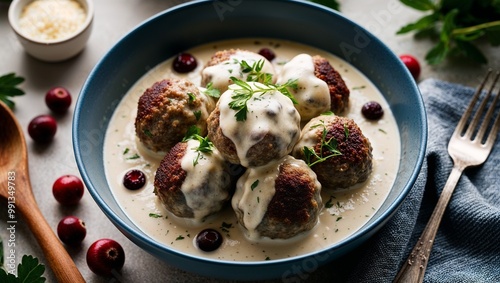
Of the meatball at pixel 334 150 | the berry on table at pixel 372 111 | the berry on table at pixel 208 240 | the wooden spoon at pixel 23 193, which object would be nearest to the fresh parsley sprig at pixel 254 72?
the meatball at pixel 334 150

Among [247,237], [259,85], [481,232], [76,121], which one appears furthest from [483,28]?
[76,121]

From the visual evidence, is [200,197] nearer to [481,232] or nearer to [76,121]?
[76,121]

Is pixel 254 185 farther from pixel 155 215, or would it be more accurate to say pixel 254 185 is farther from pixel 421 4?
pixel 421 4

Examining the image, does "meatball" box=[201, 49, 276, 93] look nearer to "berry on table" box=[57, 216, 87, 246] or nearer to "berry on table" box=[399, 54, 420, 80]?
"berry on table" box=[57, 216, 87, 246]

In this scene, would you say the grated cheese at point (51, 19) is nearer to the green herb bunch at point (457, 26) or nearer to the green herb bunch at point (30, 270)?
the green herb bunch at point (30, 270)

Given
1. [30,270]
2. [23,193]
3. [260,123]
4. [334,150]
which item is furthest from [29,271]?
[334,150]

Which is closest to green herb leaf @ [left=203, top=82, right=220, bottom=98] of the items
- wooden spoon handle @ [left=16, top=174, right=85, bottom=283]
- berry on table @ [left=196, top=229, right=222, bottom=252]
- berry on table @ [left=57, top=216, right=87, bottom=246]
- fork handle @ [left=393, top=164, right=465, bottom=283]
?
berry on table @ [left=196, top=229, right=222, bottom=252]
